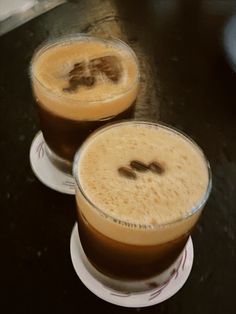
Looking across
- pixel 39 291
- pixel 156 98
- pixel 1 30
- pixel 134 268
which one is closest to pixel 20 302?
A: pixel 39 291

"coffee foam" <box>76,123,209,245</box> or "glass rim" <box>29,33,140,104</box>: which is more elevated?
"glass rim" <box>29,33,140,104</box>

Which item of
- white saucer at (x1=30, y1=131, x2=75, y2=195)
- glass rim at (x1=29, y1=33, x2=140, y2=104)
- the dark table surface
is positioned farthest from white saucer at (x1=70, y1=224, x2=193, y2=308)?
glass rim at (x1=29, y1=33, x2=140, y2=104)

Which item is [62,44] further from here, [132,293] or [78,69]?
[132,293]

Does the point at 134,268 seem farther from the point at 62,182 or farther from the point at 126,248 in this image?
the point at 62,182

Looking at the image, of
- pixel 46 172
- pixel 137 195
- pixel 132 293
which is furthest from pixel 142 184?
pixel 46 172

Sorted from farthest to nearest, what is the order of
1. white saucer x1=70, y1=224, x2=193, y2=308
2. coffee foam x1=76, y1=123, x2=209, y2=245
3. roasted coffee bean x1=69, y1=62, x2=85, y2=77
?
roasted coffee bean x1=69, y1=62, x2=85, y2=77 → white saucer x1=70, y1=224, x2=193, y2=308 → coffee foam x1=76, y1=123, x2=209, y2=245

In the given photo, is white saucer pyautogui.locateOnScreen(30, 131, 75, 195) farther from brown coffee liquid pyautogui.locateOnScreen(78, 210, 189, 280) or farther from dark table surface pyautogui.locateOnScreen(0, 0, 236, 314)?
brown coffee liquid pyautogui.locateOnScreen(78, 210, 189, 280)

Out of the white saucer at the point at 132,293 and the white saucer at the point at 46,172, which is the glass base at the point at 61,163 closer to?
the white saucer at the point at 46,172
